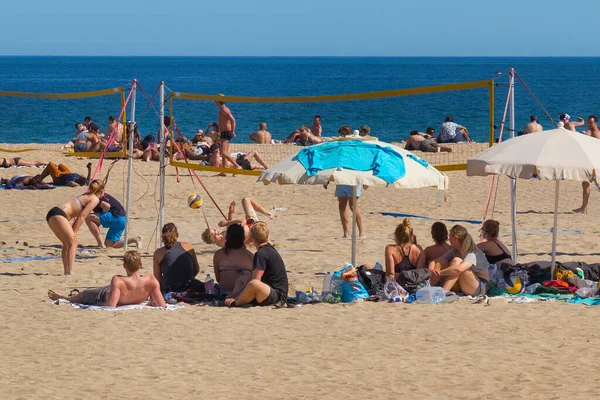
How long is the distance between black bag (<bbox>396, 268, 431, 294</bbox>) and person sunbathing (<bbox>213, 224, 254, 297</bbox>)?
1285 millimetres

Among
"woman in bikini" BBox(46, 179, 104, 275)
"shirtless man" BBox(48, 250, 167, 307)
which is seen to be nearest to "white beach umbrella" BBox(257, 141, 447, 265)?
"shirtless man" BBox(48, 250, 167, 307)

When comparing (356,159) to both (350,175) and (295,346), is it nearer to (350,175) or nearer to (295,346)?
(350,175)

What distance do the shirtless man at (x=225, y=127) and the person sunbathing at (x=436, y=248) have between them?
8.25 m

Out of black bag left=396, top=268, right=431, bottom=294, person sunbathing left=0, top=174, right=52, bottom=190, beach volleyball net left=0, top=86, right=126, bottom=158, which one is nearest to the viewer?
black bag left=396, top=268, right=431, bottom=294

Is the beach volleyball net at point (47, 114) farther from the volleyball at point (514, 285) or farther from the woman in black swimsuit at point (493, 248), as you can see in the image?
the volleyball at point (514, 285)

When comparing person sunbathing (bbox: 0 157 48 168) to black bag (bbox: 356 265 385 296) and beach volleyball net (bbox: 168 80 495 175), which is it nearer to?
beach volleyball net (bbox: 168 80 495 175)

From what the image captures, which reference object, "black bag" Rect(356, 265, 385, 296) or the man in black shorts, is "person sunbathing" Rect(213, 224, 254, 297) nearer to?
the man in black shorts

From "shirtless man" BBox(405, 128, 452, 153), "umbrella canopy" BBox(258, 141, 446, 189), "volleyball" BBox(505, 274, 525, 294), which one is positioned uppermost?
"umbrella canopy" BBox(258, 141, 446, 189)

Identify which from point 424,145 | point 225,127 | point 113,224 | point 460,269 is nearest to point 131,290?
point 460,269

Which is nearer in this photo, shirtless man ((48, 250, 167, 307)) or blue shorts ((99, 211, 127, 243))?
shirtless man ((48, 250, 167, 307))

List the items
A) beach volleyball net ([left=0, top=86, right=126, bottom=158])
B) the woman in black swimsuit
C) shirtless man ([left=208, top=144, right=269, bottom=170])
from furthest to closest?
beach volleyball net ([left=0, top=86, right=126, bottom=158]) → shirtless man ([left=208, top=144, right=269, bottom=170]) → the woman in black swimsuit

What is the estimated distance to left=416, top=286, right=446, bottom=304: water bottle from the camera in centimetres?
845

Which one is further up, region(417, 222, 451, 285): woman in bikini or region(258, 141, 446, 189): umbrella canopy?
region(258, 141, 446, 189): umbrella canopy

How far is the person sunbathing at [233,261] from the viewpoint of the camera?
28.3ft
